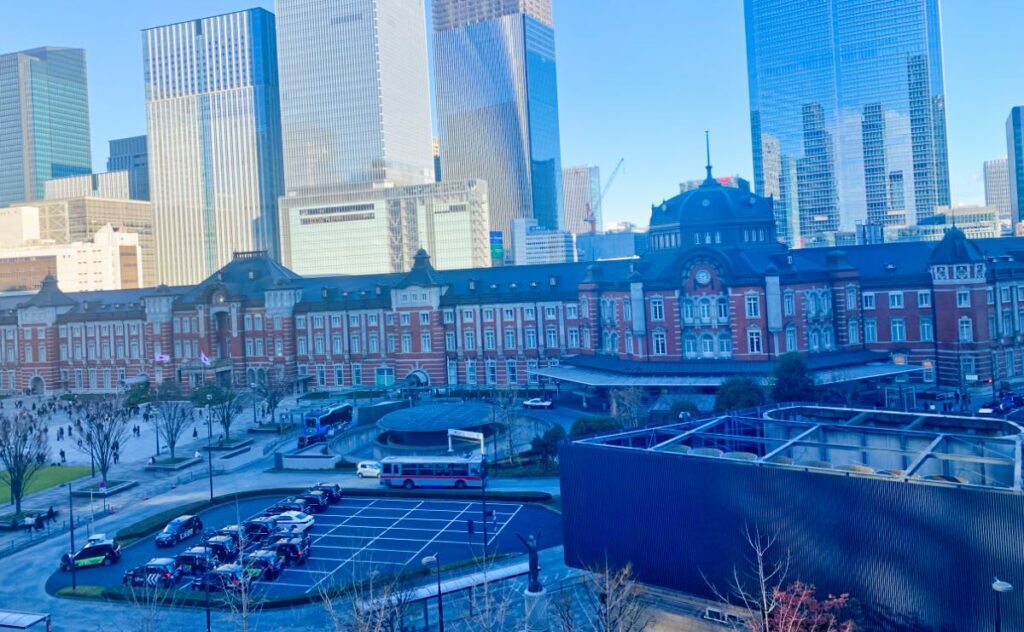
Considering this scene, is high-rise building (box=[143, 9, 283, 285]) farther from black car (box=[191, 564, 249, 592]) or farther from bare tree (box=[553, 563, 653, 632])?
bare tree (box=[553, 563, 653, 632])

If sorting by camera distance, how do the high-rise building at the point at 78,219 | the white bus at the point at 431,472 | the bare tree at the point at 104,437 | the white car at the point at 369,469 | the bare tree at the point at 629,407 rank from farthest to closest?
the high-rise building at the point at 78,219
the bare tree at the point at 629,407
the bare tree at the point at 104,437
the white car at the point at 369,469
the white bus at the point at 431,472

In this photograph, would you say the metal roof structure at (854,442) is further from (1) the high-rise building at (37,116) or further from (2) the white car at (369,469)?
(1) the high-rise building at (37,116)

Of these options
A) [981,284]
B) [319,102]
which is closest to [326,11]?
[319,102]

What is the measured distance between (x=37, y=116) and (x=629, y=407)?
611 feet

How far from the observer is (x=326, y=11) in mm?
135875

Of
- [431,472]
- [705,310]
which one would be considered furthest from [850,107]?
[431,472]

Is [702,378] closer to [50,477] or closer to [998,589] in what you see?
[998,589]

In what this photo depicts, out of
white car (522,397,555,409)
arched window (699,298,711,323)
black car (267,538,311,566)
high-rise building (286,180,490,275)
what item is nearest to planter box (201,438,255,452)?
white car (522,397,555,409)

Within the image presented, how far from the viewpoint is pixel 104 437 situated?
4491cm

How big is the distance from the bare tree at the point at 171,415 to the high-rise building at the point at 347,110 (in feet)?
236

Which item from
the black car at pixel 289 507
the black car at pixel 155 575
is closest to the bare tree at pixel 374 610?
the black car at pixel 155 575

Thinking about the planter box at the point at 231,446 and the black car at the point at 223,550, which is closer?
the black car at the point at 223,550

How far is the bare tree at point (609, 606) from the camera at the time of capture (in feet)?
66.6

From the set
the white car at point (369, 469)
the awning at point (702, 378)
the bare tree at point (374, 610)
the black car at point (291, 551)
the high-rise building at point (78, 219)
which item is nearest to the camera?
the bare tree at point (374, 610)
